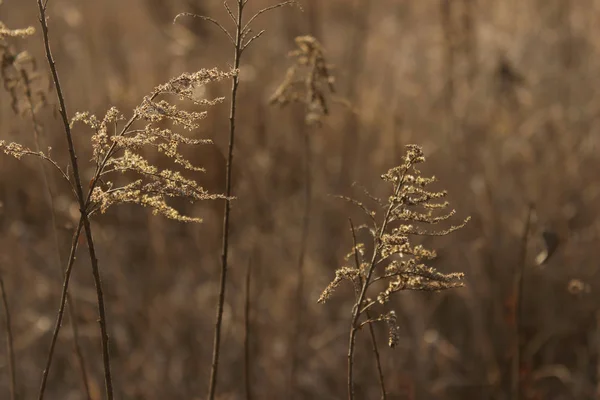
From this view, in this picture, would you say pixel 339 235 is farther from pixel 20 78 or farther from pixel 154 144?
pixel 154 144

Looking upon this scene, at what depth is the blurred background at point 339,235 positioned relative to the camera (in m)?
2.61

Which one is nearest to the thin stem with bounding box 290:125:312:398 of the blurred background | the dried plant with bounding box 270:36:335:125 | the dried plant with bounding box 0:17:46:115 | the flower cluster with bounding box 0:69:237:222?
the blurred background

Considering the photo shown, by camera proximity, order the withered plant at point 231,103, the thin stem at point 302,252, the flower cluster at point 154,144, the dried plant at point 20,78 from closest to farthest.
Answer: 1. the flower cluster at point 154,144
2. the withered plant at point 231,103
3. the dried plant at point 20,78
4. the thin stem at point 302,252

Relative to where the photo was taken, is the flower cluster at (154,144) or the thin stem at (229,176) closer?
the flower cluster at (154,144)

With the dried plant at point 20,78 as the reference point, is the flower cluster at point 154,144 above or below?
below

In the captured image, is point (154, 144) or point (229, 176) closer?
point (154, 144)

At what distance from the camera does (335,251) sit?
3053mm

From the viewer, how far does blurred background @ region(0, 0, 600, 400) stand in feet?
8.55

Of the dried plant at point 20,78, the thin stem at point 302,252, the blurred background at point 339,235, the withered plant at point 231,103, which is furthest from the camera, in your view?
the blurred background at point 339,235

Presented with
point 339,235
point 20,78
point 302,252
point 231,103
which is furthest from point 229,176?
point 339,235

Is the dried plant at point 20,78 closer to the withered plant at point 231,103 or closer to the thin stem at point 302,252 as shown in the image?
the withered plant at point 231,103

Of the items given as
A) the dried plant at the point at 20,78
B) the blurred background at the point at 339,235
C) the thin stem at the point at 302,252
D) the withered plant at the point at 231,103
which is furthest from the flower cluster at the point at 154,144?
the blurred background at the point at 339,235

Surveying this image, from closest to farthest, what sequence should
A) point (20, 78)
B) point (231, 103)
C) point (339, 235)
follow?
point (231, 103) < point (20, 78) < point (339, 235)

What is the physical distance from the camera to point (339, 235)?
10.4 ft
